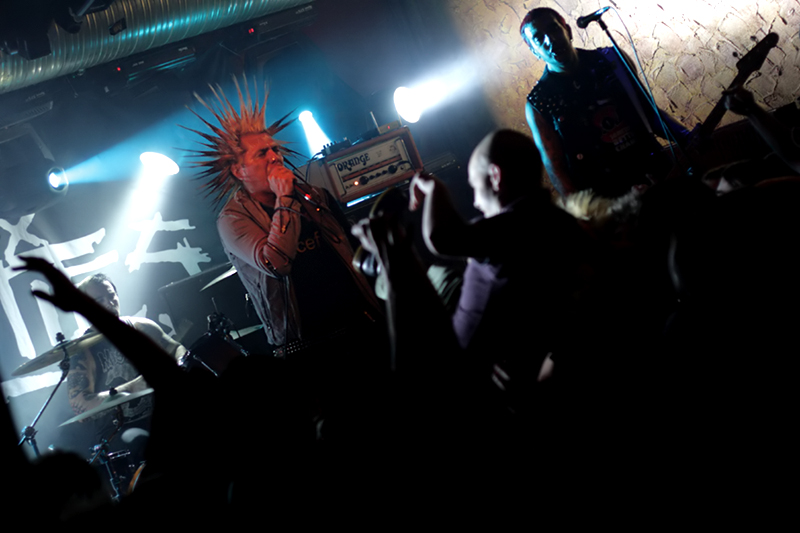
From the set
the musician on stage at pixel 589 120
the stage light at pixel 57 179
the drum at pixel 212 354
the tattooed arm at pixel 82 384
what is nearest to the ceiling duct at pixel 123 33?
the stage light at pixel 57 179

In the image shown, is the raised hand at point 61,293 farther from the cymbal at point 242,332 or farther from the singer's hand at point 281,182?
the cymbal at point 242,332

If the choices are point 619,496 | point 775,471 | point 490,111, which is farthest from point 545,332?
point 490,111

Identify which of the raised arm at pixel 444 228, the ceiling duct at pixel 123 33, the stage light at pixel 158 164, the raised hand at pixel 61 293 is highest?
the ceiling duct at pixel 123 33

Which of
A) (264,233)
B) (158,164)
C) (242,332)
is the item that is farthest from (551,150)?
(158,164)

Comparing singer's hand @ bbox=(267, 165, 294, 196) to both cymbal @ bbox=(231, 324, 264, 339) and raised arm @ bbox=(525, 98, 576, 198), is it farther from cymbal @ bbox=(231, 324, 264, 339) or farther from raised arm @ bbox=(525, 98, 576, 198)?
raised arm @ bbox=(525, 98, 576, 198)

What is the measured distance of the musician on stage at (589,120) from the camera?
102 inches

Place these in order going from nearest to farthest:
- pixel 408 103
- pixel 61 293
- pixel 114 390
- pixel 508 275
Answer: pixel 508 275 < pixel 61 293 < pixel 114 390 < pixel 408 103

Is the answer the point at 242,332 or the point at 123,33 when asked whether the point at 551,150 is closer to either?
the point at 242,332

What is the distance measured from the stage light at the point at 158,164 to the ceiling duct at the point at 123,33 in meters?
0.97

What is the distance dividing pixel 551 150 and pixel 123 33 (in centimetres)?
378

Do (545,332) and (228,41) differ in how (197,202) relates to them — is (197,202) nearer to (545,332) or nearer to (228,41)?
(228,41)

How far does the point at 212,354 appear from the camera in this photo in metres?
3.04

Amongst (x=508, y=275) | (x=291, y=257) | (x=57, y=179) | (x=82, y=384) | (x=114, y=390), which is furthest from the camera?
(x=57, y=179)

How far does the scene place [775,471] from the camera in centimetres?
109
